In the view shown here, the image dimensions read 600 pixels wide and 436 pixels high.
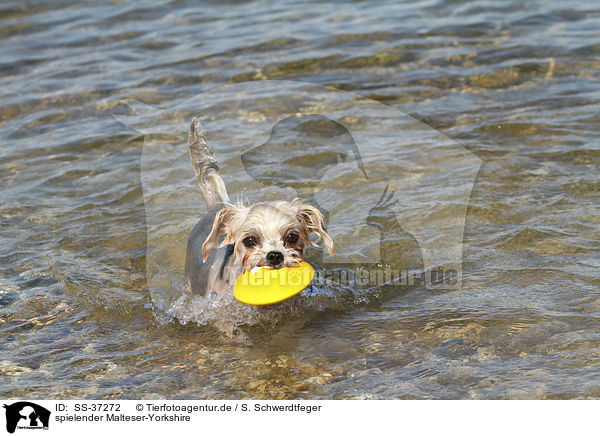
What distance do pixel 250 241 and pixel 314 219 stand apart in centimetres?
66

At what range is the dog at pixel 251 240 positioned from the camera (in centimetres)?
609

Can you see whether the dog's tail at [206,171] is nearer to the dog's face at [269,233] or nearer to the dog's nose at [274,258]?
the dog's face at [269,233]

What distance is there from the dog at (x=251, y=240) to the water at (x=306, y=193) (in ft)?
1.25

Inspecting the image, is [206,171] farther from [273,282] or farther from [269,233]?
[273,282]

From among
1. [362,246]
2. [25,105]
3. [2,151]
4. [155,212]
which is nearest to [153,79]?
[25,105]

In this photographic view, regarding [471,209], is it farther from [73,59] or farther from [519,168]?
[73,59]

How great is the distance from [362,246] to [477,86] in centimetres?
521

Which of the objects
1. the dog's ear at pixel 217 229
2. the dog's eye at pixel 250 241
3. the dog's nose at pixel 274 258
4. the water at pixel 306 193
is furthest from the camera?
the dog's ear at pixel 217 229

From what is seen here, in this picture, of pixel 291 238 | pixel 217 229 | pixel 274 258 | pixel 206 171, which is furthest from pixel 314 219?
pixel 206 171

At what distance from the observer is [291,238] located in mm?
6211
